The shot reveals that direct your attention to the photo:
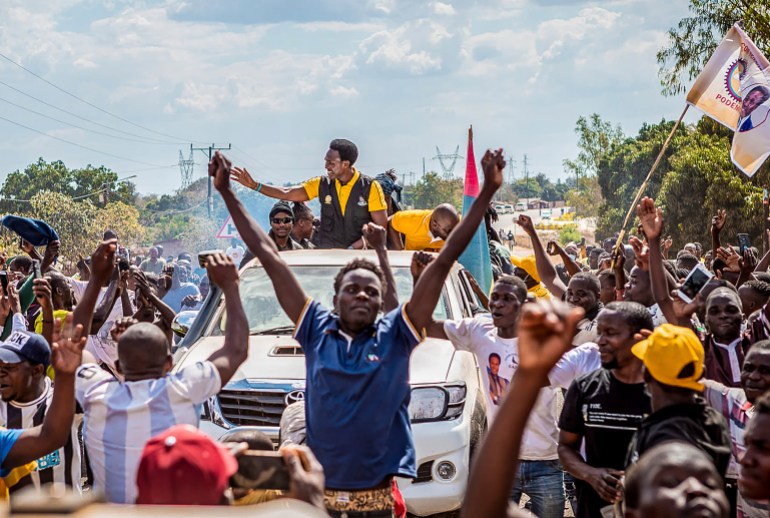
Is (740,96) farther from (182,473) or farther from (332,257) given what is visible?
(182,473)

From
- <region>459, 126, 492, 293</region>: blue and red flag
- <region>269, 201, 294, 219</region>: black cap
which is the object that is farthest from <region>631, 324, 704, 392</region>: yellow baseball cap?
<region>269, 201, 294, 219</region>: black cap

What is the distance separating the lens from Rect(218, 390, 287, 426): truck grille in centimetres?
646

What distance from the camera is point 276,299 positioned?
24.6 ft

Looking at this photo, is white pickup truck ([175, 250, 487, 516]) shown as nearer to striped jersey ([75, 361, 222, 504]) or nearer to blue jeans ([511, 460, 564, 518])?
blue jeans ([511, 460, 564, 518])

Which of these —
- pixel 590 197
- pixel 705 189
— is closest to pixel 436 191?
pixel 590 197

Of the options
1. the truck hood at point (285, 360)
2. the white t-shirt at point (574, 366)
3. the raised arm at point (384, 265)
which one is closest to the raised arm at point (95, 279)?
the raised arm at point (384, 265)

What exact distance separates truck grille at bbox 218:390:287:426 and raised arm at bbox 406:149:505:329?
2.23 m

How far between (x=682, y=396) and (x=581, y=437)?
0.92 m

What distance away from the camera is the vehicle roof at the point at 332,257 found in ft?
24.9

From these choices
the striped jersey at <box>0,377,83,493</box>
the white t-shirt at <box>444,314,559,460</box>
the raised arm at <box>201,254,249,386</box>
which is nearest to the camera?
the raised arm at <box>201,254,249,386</box>

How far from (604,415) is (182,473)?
278 cm

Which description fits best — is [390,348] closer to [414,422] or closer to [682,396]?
[682,396]

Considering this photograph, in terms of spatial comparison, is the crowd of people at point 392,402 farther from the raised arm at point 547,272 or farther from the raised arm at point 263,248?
the raised arm at point 547,272

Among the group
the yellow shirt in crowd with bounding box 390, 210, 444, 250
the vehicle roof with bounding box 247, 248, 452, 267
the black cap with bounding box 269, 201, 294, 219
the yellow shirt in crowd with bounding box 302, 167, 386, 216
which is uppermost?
the yellow shirt in crowd with bounding box 302, 167, 386, 216
